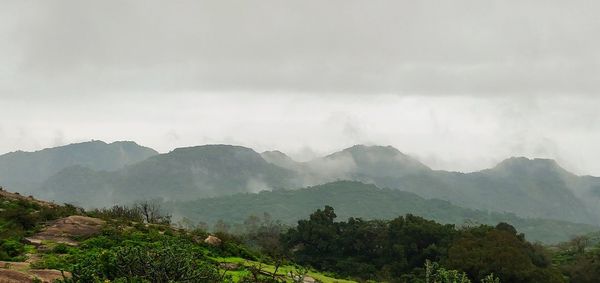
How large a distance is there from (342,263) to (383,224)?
10.9m

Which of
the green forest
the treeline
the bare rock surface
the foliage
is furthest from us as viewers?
the treeline

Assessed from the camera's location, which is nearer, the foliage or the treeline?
the foliage

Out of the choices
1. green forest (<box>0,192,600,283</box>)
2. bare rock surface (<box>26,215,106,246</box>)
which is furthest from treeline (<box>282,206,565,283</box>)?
bare rock surface (<box>26,215,106,246</box>)

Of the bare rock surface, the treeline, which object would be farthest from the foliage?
the bare rock surface

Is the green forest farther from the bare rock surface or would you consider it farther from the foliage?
the bare rock surface

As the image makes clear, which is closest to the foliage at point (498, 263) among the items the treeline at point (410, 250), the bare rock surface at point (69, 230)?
the treeline at point (410, 250)

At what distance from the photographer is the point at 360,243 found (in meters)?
70.1

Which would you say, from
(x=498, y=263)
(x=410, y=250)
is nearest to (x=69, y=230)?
(x=498, y=263)

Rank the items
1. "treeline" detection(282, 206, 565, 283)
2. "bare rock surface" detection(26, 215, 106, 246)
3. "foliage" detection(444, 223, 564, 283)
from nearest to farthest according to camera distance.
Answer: "bare rock surface" detection(26, 215, 106, 246) < "foliage" detection(444, 223, 564, 283) < "treeline" detection(282, 206, 565, 283)

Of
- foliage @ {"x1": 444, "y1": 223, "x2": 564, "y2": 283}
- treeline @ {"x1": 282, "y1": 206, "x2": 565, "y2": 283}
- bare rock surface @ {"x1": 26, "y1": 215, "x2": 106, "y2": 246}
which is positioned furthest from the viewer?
treeline @ {"x1": 282, "y1": 206, "x2": 565, "y2": 283}

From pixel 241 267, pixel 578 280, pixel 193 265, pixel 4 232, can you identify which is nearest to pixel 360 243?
pixel 578 280

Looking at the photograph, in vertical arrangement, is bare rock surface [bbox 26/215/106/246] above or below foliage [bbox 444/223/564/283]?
above

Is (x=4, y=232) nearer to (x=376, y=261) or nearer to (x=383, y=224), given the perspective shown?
(x=376, y=261)

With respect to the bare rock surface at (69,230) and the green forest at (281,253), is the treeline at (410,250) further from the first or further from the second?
the bare rock surface at (69,230)
